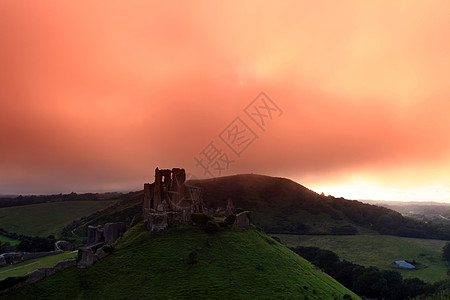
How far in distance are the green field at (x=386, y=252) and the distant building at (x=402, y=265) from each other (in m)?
3.12

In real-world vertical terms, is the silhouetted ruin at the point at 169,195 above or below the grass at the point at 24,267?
above

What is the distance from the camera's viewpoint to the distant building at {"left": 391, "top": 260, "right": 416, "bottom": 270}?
5443 inches

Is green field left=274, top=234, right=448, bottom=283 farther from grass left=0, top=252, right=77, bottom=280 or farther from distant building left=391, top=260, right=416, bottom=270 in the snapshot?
grass left=0, top=252, right=77, bottom=280

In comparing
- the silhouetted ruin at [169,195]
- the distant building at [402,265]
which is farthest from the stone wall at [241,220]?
the distant building at [402,265]

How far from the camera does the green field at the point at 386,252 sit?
448 feet

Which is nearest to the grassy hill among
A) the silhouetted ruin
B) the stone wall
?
the stone wall

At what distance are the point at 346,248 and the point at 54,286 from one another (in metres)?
174

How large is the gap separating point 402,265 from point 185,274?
138 metres

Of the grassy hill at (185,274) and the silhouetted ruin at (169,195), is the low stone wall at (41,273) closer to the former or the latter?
the grassy hill at (185,274)

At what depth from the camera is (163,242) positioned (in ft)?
191

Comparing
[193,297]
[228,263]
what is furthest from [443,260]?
[193,297]

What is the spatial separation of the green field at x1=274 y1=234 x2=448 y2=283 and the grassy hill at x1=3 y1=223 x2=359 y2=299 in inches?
4029

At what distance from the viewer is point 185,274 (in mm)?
49312

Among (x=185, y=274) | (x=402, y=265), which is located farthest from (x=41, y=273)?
(x=402, y=265)
